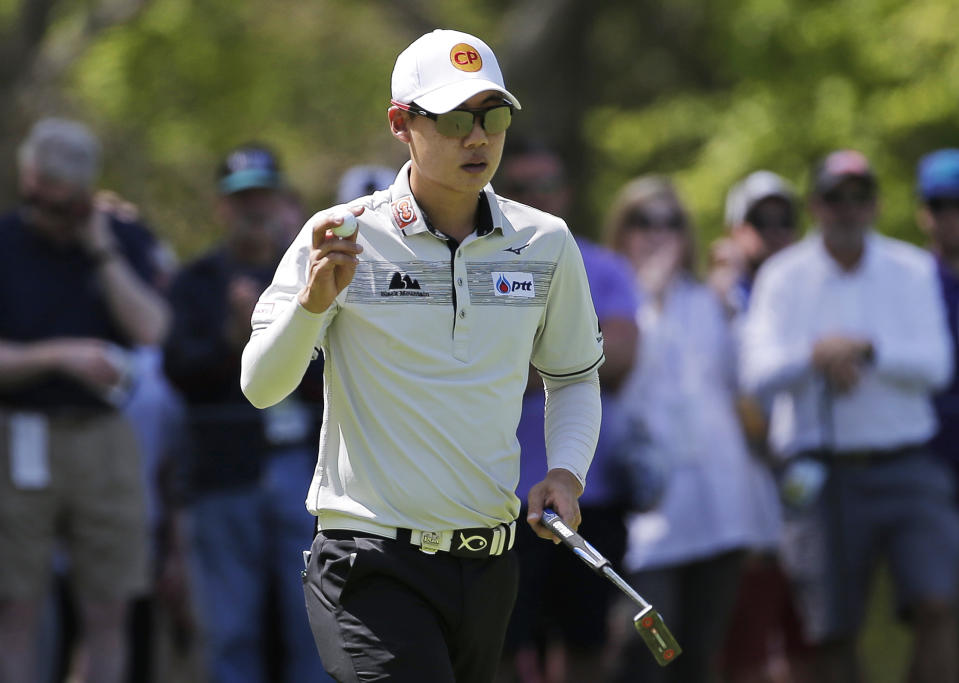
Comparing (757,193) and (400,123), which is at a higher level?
(757,193)

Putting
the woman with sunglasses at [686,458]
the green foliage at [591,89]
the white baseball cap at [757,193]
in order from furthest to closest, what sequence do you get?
the green foliage at [591,89], the white baseball cap at [757,193], the woman with sunglasses at [686,458]

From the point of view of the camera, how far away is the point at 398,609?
4.02 metres

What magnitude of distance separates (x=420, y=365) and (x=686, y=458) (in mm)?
3421

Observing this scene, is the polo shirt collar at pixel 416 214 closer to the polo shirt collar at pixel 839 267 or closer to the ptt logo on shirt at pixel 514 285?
the ptt logo on shirt at pixel 514 285

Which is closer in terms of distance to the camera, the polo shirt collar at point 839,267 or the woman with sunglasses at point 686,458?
the woman with sunglasses at point 686,458

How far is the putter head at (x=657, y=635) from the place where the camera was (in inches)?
149

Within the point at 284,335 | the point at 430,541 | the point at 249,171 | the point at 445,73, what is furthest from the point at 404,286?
the point at 249,171

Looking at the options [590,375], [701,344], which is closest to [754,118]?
[701,344]

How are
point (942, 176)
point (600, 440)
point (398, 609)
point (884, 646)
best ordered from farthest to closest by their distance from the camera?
point (884, 646), point (942, 176), point (600, 440), point (398, 609)

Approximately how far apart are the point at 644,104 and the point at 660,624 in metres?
17.7

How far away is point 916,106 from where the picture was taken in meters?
13.6

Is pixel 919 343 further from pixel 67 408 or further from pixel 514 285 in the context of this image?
pixel 67 408

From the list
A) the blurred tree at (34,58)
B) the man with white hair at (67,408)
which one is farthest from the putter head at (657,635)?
the blurred tree at (34,58)

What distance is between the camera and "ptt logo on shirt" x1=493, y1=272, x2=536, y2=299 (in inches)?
164
